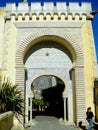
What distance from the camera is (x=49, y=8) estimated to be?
46.9 feet

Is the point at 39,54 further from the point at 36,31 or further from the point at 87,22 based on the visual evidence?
the point at 87,22

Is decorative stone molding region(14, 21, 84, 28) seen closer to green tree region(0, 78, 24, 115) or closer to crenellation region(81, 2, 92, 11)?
crenellation region(81, 2, 92, 11)

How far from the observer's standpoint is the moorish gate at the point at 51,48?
1337 centimetres

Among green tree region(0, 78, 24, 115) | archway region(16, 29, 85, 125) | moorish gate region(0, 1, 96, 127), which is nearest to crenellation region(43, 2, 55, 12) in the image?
moorish gate region(0, 1, 96, 127)

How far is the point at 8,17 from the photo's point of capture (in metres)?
14.0

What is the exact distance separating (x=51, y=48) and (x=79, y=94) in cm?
326

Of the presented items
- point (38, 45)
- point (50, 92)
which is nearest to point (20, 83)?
point (38, 45)

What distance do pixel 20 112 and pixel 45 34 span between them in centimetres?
449

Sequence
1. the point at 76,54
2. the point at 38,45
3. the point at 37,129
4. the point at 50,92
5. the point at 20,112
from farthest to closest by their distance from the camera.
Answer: the point at 50,92, the point at 38,45, the point at 76,54, the point at 20,112, the point at 37,129

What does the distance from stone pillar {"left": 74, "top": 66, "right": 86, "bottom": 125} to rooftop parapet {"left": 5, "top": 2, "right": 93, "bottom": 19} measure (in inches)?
130

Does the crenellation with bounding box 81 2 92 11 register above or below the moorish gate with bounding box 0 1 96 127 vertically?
above

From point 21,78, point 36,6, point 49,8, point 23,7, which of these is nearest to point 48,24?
point 49,8

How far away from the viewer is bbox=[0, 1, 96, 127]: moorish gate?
13367mm

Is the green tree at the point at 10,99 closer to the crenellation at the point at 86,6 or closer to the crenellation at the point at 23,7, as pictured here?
the crenellation at the point at 23,7
